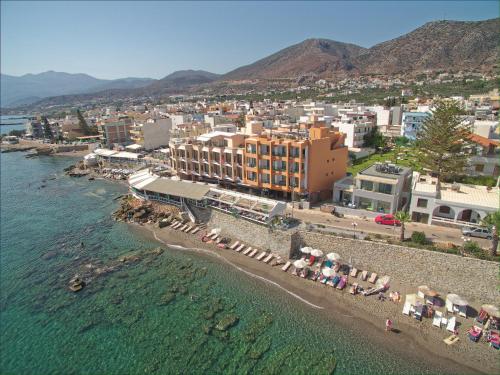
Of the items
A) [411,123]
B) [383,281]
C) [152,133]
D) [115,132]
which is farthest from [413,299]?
[115,132]

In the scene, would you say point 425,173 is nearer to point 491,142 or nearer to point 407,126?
point 491,142

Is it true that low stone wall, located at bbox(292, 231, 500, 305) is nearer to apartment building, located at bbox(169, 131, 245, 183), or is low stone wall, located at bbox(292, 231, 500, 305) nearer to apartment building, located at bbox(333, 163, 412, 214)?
apartment building, located at bbox(333, 163, 412, 214)

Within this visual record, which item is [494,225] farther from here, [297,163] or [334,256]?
[297,163]

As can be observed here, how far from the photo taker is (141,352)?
82.3 ft

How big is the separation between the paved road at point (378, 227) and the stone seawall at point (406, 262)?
3.13m

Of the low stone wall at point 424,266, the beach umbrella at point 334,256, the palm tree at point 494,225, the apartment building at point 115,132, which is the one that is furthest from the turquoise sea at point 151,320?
the apartment building at point 115,132

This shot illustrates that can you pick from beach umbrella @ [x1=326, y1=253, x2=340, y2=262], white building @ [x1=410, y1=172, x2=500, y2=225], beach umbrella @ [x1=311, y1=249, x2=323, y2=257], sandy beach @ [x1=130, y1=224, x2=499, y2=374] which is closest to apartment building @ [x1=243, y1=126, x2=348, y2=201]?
beach umbrella @ [x1=311, y1=249, x2=323, y2=257]

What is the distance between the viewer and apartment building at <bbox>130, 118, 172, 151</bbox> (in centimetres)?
9400

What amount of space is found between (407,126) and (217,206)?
62.7 m

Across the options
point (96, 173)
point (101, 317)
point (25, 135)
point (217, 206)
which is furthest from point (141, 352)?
point (25, 135)

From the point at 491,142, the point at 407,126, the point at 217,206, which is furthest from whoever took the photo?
the point at 407,126

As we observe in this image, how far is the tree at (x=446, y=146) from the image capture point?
4408 centimetres

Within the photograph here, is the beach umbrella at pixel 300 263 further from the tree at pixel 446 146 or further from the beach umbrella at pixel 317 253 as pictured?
the tree at pixel 446 146

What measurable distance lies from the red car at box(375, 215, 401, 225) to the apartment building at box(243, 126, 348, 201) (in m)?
10.3
